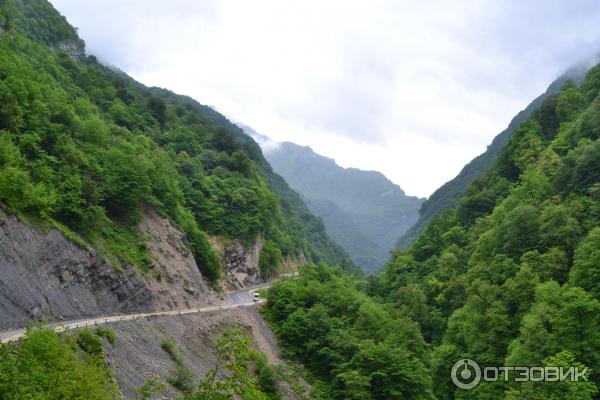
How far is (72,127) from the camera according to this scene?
5044 cm

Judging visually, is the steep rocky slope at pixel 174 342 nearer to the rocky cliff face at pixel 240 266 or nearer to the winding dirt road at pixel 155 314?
the winding dirt road at pixel 155 314

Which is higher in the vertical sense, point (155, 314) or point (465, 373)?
point (465, 373)

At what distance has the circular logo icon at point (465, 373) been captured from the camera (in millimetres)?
44875

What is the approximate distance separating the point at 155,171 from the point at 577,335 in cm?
4058

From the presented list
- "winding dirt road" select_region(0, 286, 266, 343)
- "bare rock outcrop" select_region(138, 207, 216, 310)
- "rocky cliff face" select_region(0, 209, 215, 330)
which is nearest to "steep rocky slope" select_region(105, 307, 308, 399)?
"winding dirt road" select_region(0, 286, 266, 343)

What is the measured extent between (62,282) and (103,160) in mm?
15781

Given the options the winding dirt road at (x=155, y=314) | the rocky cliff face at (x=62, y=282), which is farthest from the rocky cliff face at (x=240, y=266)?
the rocky cliff face at (x=62, y=282)

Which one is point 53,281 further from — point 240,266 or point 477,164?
point 477,164

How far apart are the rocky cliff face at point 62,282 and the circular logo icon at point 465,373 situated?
24023 mm

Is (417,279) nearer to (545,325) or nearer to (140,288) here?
(545,325)

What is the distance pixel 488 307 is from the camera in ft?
161

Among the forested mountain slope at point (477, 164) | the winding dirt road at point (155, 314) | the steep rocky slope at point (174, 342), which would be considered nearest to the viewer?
the steep rocky slope at point (174, 342)

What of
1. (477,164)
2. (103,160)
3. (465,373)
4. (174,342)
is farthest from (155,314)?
(477,164)

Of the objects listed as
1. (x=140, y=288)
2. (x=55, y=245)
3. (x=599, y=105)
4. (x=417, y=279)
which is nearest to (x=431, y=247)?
(x=417, y=279)
